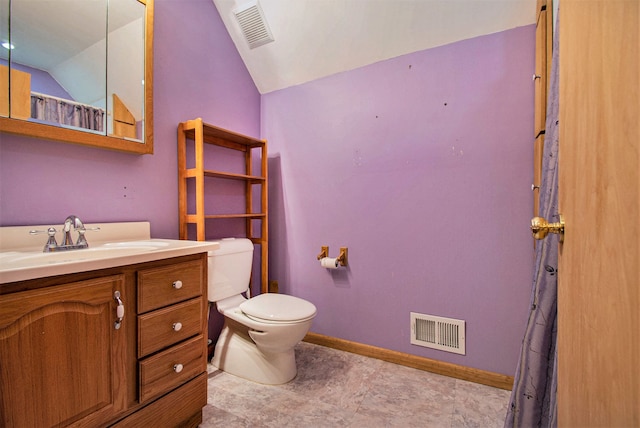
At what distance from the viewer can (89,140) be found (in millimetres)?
1341

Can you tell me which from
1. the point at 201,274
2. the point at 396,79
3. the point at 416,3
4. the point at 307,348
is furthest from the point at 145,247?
the point at 416,3

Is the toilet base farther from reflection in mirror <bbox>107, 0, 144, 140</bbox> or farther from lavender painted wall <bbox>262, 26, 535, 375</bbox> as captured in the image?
Answer: reflection in mirror <bbox>107, 0, 144, 140</bbox>

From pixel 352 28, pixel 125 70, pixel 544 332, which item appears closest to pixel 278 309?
pixel 544 332

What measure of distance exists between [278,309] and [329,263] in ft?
1.74

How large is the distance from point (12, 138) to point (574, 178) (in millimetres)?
1811

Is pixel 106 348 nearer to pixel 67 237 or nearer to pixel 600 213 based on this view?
pixel 67 237

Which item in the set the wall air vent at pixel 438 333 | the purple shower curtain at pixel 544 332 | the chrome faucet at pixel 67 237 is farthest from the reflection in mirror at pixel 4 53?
the wall air vent at pixel 438 333

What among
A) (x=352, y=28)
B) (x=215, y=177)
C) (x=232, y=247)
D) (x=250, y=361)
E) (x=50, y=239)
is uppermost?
(x=352, y=28)

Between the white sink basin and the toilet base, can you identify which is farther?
the toilet base

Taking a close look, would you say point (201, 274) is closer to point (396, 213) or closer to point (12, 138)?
point (12, 138)

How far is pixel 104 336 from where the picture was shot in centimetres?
99

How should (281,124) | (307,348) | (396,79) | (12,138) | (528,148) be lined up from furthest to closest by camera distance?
(281,124), (307,348), (396,79), (528,148), (12,138)

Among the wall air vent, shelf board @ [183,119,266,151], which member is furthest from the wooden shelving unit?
the wall air vent

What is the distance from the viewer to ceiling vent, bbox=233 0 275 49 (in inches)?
75.9
